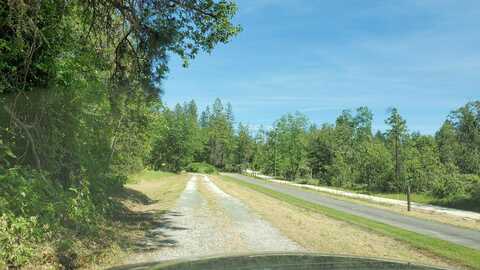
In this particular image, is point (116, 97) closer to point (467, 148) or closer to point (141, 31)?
point (141, 31)

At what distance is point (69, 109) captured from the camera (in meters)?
11.7

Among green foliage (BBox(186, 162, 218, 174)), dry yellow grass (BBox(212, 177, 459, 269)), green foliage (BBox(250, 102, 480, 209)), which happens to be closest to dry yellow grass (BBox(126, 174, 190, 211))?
dry yellow grass (BBox(212, 177, 459, 269))

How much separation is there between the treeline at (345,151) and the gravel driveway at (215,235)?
831cm

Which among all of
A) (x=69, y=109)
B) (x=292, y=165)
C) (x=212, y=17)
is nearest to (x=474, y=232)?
(x=212, y=17)

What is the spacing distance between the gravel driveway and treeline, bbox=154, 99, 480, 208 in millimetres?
8313

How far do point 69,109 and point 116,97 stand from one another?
179 cm

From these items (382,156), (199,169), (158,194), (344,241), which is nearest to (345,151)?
(382,156)

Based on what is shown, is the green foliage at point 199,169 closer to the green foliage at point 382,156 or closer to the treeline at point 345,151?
the treeline at point 345,151

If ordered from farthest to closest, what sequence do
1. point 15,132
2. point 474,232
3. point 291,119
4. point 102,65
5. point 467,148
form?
point 291,119, point 467,148, point 474,232, point 102,65, point 15,132

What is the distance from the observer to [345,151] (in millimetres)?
84062

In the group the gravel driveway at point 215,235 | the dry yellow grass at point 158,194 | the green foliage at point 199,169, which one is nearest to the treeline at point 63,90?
the gravel driveway at point 215,235

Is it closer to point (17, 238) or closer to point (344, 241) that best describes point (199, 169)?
point (344, 241)

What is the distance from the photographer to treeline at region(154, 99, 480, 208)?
152 feet

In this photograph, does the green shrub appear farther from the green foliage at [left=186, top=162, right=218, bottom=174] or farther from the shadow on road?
the green foliage at [left=186, top=162, right=218, bottom=174]
